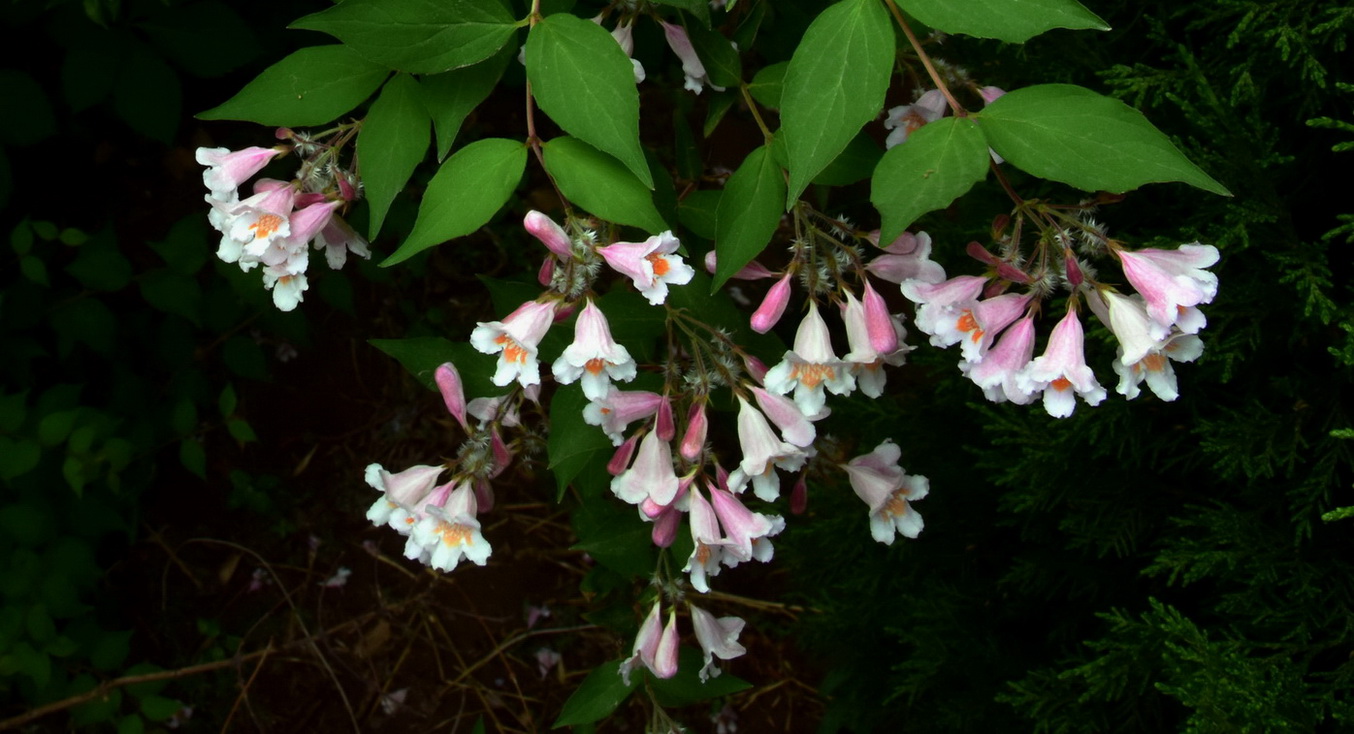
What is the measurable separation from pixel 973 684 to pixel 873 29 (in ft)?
5.86

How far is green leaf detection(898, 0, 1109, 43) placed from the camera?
917mm

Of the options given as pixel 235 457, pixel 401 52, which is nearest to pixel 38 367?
pixel 235 457

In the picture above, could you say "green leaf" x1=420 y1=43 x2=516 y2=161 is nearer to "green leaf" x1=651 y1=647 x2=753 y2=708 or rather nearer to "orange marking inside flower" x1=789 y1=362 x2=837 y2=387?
"orange marking inside flower" x1=789 y1=362 x2=837 y2=387

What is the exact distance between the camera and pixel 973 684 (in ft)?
7.60

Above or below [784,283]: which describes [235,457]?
below

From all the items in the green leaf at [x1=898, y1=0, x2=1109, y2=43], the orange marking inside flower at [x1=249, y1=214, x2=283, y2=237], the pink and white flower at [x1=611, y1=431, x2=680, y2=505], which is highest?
the green leaf at [x1=898, y1=0, x2=1109, y2=43]

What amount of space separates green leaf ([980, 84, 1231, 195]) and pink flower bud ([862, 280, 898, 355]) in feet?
0.77

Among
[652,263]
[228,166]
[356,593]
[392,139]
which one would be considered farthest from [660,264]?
[356,593]

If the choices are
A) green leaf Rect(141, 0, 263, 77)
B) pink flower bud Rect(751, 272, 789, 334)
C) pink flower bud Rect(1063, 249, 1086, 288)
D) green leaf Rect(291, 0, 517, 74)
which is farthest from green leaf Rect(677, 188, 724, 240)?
green leaf Rect(141, 0, 263, 77)

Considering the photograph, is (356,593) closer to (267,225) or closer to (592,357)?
(267,225)

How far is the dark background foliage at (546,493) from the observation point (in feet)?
5.29

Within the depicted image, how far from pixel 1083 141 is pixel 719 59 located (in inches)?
19.1

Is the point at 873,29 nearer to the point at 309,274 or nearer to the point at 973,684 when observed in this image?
the point at 973,684

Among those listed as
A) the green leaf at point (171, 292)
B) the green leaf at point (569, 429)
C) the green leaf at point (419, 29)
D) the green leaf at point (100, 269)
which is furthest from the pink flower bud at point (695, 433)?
the green leaf at point (100, 269)
